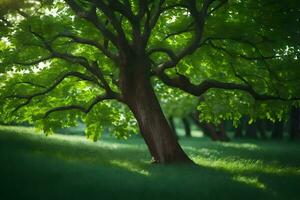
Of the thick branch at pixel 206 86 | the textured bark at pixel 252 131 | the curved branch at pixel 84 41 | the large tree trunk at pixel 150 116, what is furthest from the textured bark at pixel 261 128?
the curved branch at pixel 84 41

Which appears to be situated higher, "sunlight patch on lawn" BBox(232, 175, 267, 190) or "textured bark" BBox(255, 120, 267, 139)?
"textured bark" BBox(255, 120, 267, 139)

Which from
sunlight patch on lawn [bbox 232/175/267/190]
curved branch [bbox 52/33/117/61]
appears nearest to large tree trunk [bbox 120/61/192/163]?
curved branch [bbox 52/33/117/61]

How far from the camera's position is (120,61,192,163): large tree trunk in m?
19.5

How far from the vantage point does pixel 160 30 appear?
2248cm

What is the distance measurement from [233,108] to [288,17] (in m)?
6.24

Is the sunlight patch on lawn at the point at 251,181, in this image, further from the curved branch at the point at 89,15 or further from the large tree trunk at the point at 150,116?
the curved branch at the point at 89,15

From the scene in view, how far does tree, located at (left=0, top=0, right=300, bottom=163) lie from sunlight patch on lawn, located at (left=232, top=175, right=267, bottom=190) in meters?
4.12

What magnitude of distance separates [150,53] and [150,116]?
2.72 metres

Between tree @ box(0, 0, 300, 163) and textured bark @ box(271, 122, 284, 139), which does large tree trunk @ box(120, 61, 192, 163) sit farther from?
textured bark @ box(271, 122, 284, 139)

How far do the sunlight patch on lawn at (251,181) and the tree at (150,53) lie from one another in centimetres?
412

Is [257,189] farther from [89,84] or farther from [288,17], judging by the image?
[89,84]

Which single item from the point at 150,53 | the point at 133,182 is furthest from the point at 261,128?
the point at 133,182

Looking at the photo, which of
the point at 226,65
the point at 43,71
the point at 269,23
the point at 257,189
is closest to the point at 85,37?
the point at 43,71

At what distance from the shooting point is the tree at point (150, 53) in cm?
1856
